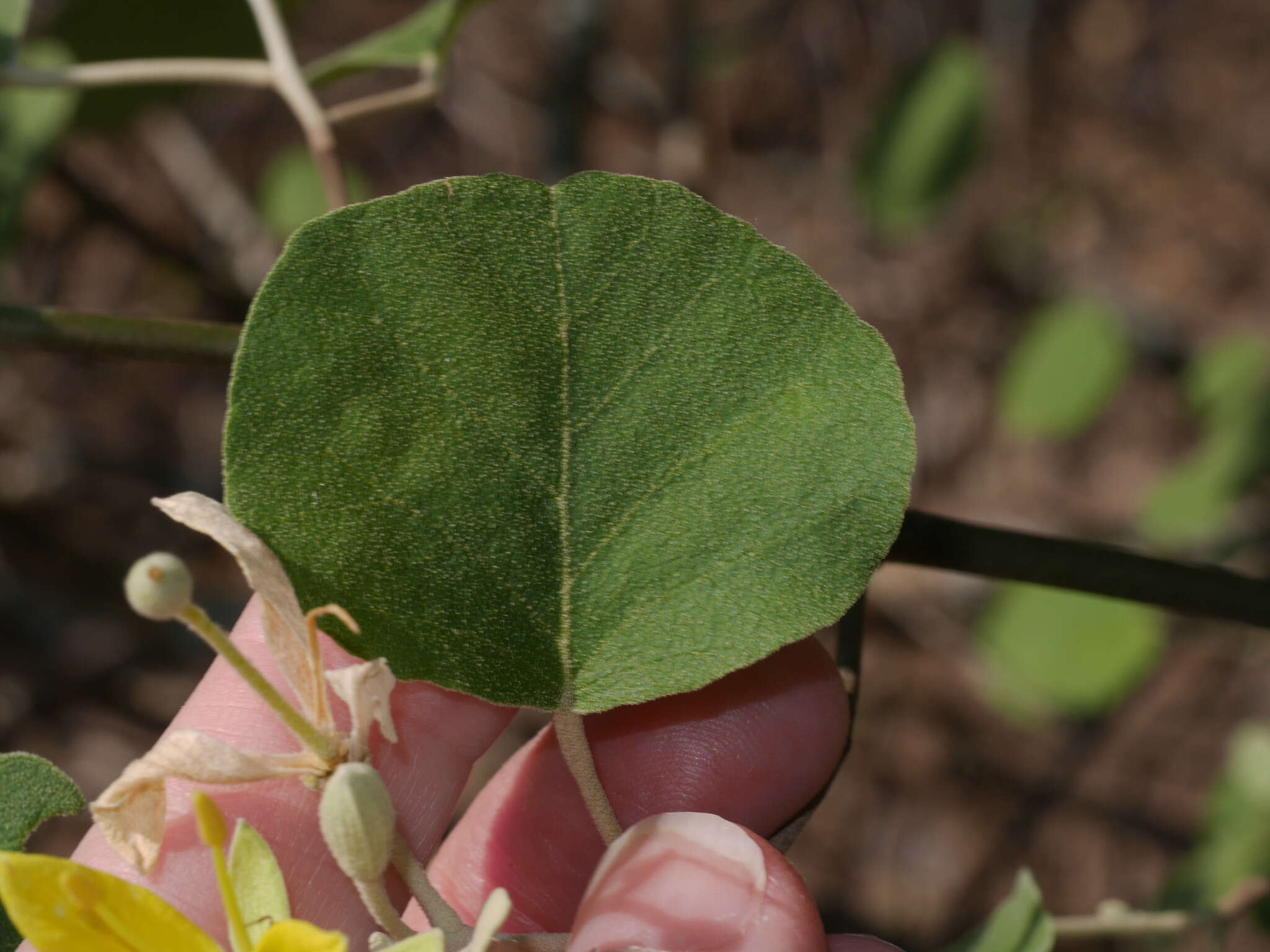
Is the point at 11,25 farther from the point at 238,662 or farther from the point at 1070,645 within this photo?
the point at 1070,645

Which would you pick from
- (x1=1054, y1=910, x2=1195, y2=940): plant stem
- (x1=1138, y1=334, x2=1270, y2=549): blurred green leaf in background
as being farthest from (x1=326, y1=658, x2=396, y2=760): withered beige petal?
(x1=1138, y1=334, x2=1270, y2=549): blurred green leaf in background

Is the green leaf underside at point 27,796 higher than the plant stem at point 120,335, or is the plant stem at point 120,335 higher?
the plant stem at point 120,335

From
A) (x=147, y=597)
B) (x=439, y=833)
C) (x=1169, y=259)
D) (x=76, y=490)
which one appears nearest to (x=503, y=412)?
(x=147, y=597)

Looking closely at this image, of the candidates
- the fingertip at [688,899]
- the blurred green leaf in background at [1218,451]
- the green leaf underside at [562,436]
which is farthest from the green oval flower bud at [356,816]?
the blurred green leaf in background at [1218,451]

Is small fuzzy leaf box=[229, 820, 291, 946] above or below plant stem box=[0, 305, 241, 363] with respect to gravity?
below

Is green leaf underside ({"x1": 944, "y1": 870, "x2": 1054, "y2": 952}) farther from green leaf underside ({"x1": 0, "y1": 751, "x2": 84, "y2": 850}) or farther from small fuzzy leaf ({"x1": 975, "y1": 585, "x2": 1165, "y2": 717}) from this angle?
small fuzzy leaf ({"x1": 975, "y1": 585, "x2": 1165, "y2": 717})

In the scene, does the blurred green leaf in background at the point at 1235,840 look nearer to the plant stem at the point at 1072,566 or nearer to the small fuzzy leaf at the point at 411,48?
the plant stem at the point at 1072,566
